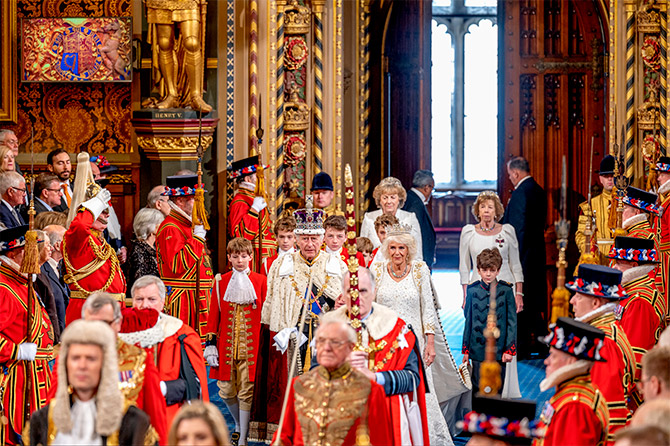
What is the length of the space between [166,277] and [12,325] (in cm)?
268

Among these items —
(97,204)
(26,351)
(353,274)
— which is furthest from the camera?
(97,204)

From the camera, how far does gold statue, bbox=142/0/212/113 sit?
1131 cm

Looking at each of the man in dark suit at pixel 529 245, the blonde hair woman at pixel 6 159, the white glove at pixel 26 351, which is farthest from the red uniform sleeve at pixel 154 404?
the man in dark suit at pixel 529 245

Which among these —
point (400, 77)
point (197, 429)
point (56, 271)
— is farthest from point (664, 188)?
point (400, 77)

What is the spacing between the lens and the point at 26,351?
23.5 ft

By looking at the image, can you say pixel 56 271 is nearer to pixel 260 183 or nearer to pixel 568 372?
pixel 260 183

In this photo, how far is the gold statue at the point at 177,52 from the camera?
445 inches

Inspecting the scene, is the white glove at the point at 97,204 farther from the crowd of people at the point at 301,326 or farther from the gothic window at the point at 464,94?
the gothic window at the point at 464,94

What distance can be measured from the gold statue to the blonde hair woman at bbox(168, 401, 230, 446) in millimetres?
6989

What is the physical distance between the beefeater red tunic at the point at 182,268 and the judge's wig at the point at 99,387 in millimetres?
4286

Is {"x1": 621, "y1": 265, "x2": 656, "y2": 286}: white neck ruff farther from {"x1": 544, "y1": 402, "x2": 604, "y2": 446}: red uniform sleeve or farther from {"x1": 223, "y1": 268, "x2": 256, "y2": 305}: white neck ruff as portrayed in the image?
{"x1": 223, "y1": 268, "x2": 256, "y2": 305}: white neck ruff

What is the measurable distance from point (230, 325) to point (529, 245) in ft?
13.8

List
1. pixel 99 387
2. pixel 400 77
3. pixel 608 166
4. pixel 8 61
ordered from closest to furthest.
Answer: pixel 99 387 → pixel 608 166 → pixel 8 61 → pixel 400 77

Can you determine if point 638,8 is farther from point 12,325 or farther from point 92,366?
point 92,366
